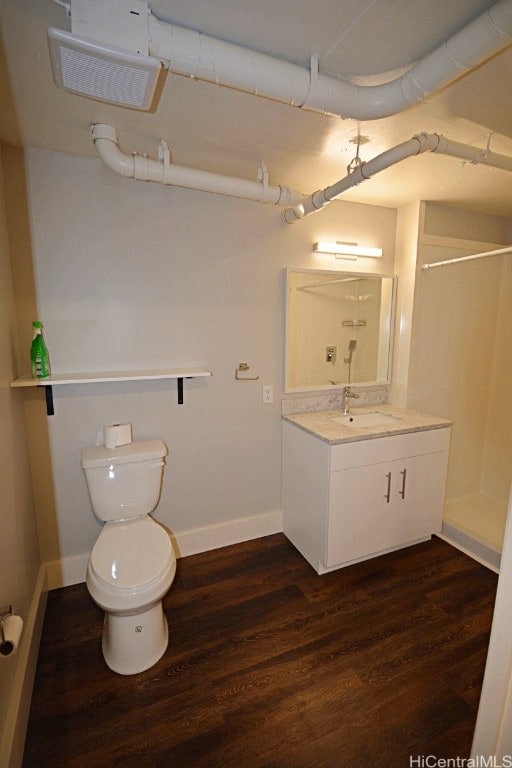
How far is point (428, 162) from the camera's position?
6.03ft

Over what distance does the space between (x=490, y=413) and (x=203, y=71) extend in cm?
317

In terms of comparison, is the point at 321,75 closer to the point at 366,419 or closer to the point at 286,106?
the point at 286,106

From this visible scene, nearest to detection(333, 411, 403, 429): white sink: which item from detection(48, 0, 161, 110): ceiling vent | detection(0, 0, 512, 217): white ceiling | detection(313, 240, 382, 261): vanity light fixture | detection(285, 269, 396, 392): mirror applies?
detection(285, 269, 396, 392): mirror

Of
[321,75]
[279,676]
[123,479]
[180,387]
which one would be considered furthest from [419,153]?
[279,676]

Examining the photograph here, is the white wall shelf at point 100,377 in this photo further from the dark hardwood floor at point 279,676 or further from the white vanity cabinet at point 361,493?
the dark hardwood floor at point 279,676

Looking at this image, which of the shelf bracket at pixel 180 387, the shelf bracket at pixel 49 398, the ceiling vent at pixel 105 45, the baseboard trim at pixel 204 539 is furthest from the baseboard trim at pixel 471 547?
the ceiling vent at pixel 105 45

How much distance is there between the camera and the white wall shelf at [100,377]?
162cm

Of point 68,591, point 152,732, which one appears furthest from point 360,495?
point 68,591

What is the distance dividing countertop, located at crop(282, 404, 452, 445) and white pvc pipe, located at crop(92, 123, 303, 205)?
1323mm

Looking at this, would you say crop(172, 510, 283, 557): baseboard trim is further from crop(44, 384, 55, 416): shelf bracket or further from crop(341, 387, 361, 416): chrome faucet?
crop(44, 384, 55, 416): shelf bracket

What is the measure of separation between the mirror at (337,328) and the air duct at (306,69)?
113cm

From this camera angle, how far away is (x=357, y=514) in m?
2.06

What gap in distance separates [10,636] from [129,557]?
597 mm

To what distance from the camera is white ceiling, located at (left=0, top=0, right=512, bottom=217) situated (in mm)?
988
